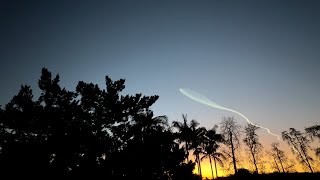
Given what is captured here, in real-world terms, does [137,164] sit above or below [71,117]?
below

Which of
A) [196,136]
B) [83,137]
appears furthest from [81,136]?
[196,136]

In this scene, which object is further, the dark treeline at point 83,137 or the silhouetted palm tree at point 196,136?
the silhouetted palm tree at point 196,136

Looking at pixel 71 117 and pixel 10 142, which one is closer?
pixel 10 142

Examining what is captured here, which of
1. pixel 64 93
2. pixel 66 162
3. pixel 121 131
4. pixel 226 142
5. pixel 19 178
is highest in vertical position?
pixel 226 142

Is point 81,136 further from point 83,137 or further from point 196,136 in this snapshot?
point 196,136

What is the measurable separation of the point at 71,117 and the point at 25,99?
5320 millimetres

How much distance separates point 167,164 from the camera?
87.2 feet

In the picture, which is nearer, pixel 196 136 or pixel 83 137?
pixel 83 137

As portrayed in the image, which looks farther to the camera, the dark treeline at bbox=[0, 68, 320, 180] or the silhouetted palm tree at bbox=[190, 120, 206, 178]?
the silhouetted palm tree at bbox=[190, 120, 206, 178]

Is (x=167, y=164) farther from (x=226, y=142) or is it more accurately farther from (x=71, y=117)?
(x=226, y=142)

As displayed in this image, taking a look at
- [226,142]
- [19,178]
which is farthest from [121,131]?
[226,142]

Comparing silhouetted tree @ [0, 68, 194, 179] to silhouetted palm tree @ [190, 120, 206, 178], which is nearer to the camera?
silhouetted tree @ [0, 68, 194, 179]

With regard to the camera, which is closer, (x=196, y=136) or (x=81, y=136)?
(x=81, y=136)

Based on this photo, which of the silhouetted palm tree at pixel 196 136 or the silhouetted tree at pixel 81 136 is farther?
the silhouetted palm tree at pixel 196 136
